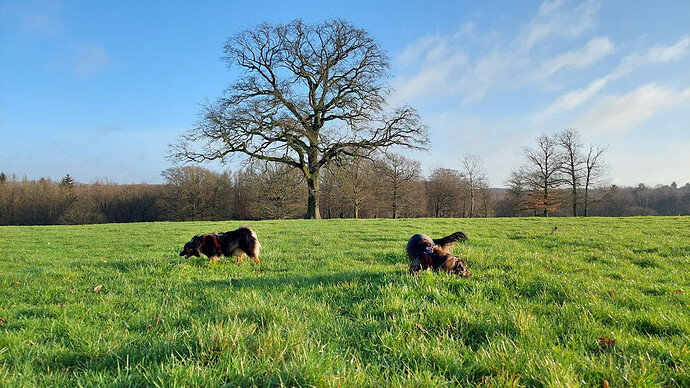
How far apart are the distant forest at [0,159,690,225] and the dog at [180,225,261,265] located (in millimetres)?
35703

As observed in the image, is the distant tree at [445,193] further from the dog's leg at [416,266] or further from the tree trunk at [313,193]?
the dog's leg at [416,266]

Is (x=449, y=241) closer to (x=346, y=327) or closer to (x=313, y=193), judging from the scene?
(x=346, y=327)

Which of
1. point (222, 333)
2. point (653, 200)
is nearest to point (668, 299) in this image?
point (222, 333)

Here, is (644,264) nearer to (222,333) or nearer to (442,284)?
(442,284)

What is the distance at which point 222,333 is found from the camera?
264 cm

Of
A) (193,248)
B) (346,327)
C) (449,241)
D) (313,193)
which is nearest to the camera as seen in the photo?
(346,327)

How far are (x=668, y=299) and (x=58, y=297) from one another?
349 inches

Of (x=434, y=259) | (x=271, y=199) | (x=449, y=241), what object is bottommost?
(x=434, y=259)

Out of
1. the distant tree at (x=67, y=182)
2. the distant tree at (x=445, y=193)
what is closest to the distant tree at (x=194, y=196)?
the distant tree at (x=67, y=182)

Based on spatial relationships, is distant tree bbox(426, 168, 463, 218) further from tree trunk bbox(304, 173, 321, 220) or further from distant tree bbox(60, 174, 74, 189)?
distant tree bbox(60, 174, 74, 189)

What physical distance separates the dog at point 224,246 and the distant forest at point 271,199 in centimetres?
3570

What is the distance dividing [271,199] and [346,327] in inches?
1948

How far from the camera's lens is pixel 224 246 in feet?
25.0

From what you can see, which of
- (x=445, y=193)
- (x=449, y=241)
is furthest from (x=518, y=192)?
(x=449, y=241)
